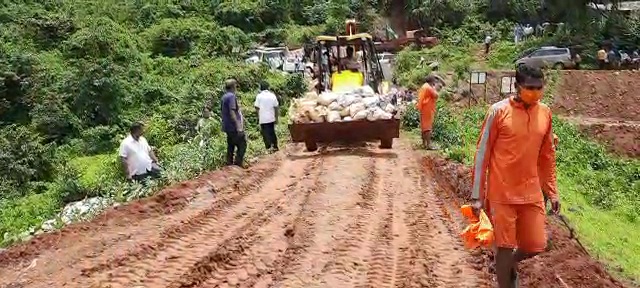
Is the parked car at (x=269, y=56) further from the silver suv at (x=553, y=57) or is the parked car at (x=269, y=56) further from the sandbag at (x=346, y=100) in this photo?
the sandbag at (x=346, y=100)

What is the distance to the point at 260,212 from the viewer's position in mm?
9828

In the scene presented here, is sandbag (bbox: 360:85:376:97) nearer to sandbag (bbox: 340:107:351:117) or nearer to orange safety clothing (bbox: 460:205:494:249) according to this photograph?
sandbag (bbox: 340:107:351:117)

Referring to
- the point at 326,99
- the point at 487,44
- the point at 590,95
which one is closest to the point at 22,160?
the point at 326,99

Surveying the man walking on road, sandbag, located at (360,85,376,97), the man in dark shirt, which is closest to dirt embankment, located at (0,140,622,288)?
the man in dark shirt

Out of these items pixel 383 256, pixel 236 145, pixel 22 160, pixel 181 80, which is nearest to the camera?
pixel 383 256

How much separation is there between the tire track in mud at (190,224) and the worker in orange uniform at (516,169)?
11.6 feet

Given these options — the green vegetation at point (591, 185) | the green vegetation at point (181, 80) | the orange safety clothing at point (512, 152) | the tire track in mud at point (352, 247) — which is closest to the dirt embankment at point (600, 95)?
the green vegetation at point (181, 80)

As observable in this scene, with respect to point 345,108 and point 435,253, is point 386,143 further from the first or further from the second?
point 435,253

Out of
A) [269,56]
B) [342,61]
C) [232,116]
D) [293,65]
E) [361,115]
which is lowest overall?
[293,65]

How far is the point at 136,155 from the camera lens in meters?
11.3

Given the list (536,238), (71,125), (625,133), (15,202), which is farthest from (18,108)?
(536,238)

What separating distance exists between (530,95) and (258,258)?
10.7 feet

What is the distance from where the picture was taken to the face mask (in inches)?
212

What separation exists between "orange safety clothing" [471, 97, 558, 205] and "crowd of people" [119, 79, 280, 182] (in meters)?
6.71
